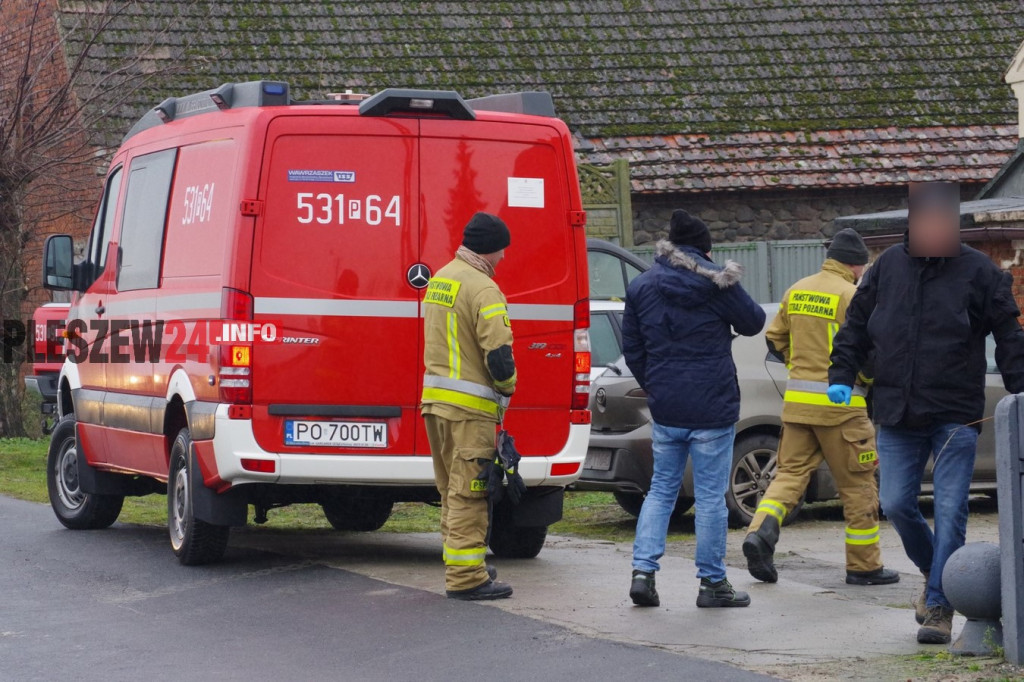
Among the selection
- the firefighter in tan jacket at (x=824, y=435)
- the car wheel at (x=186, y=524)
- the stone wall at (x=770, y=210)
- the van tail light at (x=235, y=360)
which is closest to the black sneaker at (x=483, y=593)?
the firefighter in tan jacket at (x=824, y=435)

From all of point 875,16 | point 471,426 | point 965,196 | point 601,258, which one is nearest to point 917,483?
point 471,426

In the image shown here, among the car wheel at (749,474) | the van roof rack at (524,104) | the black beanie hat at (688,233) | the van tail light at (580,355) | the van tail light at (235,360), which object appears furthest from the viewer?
the car wheel at (749,474)

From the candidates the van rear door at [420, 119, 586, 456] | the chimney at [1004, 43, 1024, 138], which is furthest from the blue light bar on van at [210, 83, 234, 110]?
the chimney at [1004, 43, 1024, 138]

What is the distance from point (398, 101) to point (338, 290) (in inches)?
41.1

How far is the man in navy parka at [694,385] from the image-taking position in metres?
8.20

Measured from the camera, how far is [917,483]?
7.39m

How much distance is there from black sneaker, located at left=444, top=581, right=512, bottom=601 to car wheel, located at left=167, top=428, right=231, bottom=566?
5.25ft

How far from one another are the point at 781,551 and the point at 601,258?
624cm

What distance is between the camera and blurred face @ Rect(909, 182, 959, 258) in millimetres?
7148

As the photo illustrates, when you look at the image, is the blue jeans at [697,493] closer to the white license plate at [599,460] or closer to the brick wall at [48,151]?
the white license plate at [599,460]

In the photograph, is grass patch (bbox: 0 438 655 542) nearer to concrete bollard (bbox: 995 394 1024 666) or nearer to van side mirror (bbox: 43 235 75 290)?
van side mirror (bbox: 43 235 75 290)

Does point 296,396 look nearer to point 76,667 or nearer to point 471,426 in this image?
point 471,426

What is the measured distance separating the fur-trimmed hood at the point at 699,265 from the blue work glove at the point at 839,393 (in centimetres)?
105

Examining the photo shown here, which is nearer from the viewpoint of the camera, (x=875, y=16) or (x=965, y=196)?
(x=965, y=196)
